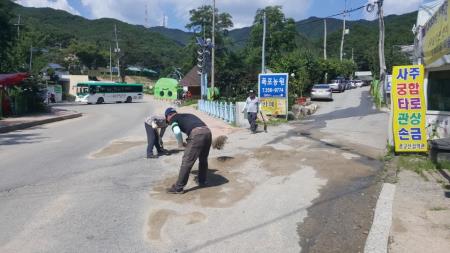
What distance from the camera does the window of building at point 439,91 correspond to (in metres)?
11.4

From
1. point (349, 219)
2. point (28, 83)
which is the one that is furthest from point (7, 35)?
point (349, 219)

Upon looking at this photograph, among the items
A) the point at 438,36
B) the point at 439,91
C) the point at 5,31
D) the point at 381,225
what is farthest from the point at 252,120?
the point at 5,31

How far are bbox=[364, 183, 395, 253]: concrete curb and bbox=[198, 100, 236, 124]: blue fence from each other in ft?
44.3

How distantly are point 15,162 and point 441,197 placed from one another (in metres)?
9.05

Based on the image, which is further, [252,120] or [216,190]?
[252,120]

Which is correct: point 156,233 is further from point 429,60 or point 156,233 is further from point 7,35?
point 7,35

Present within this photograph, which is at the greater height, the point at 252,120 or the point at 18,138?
the point at 252,120

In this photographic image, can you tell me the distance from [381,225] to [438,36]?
5.94m

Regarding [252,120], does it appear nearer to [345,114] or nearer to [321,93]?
[345,114]

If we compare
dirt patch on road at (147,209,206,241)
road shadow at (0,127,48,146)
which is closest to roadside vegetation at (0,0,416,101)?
road shadow at (0,127,48,146)

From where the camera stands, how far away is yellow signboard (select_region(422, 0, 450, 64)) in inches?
339

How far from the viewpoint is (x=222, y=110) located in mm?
22953

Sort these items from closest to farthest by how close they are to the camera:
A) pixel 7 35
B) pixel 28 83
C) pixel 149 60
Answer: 1. pixel 28 83
2. pixel 7 35
3. pixel 149 60

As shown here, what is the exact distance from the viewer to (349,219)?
5992 mm
